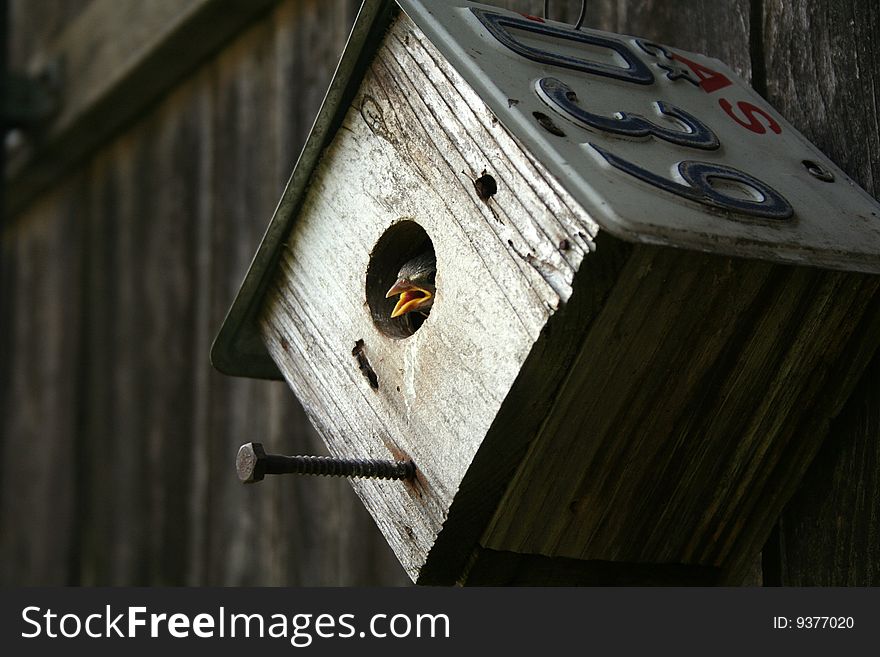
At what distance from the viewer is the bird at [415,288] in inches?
42.4

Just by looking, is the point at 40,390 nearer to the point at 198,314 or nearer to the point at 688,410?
the point at 198,314

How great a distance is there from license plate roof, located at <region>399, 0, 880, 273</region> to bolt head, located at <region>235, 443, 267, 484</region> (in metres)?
0.35

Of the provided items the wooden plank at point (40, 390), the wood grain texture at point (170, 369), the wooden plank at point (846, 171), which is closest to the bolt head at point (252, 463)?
the wooden plank at point (846, 171)

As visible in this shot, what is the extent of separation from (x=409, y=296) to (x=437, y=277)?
0.08 meters

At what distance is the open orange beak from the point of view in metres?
1.08

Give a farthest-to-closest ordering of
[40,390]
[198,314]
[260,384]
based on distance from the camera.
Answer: [40,390]
[198,314]
[260,384]

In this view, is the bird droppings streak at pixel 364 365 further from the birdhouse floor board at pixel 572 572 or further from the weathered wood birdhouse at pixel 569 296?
the birdhouse floor board at pixel 572 572

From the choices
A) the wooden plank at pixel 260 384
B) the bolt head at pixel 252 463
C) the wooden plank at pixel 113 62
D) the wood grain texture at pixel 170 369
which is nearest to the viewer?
the bolt head at pixel 252 463

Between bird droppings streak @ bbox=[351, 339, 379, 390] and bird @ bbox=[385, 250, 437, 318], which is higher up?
bird @ bbox=[385, 250, 437, 318]

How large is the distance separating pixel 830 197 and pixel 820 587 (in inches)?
14.8

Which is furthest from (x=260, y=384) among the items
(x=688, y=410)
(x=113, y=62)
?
(x=688, y=410)

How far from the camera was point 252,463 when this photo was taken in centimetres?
97

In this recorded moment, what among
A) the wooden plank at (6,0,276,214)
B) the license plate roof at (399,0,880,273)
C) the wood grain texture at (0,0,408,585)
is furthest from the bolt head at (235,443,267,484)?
the wooden plank at (6,0,276,214)

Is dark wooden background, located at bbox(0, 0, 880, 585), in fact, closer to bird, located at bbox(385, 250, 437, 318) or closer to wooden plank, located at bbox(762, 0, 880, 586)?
wooden plank, located at bbox(762, 0, 880, 586)
